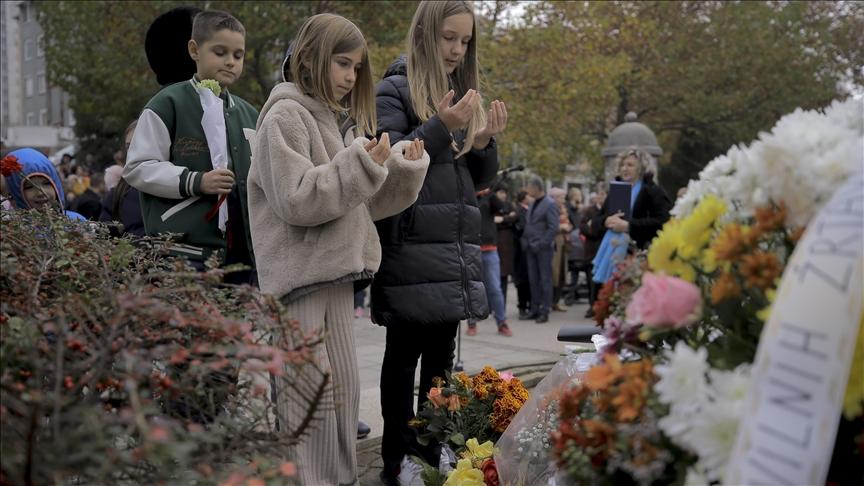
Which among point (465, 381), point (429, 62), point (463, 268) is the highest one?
point (429, 62)

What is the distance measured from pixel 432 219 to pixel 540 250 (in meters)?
8.01

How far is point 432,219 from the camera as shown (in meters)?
3.45

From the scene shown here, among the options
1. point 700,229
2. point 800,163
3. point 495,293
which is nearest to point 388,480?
point 700,229

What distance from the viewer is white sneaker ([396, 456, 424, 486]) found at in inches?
136

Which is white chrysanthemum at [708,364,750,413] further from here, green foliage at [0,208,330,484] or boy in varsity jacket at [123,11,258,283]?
boy in varsity jacket at [123,11,258,283]

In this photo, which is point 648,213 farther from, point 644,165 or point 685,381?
point 685,381

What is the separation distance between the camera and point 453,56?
12.0 feet

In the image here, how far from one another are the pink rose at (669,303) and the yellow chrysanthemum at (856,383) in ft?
0.81

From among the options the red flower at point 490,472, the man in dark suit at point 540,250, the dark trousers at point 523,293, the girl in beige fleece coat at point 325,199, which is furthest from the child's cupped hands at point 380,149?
the dark trousers at point 523,293

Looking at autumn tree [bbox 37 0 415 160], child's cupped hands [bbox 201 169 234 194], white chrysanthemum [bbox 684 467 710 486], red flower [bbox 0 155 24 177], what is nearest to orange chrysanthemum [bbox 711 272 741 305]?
white chrysanthemum [bbox 684 467 710 486]

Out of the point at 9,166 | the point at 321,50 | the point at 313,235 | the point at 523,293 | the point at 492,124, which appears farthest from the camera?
the point at 523,293

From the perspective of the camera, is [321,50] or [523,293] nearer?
[321,50]

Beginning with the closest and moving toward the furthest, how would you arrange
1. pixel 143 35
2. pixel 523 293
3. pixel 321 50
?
1. pixel 321 50
2. pixel 523 293
3. pixel 143 35

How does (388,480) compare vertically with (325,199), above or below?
below
